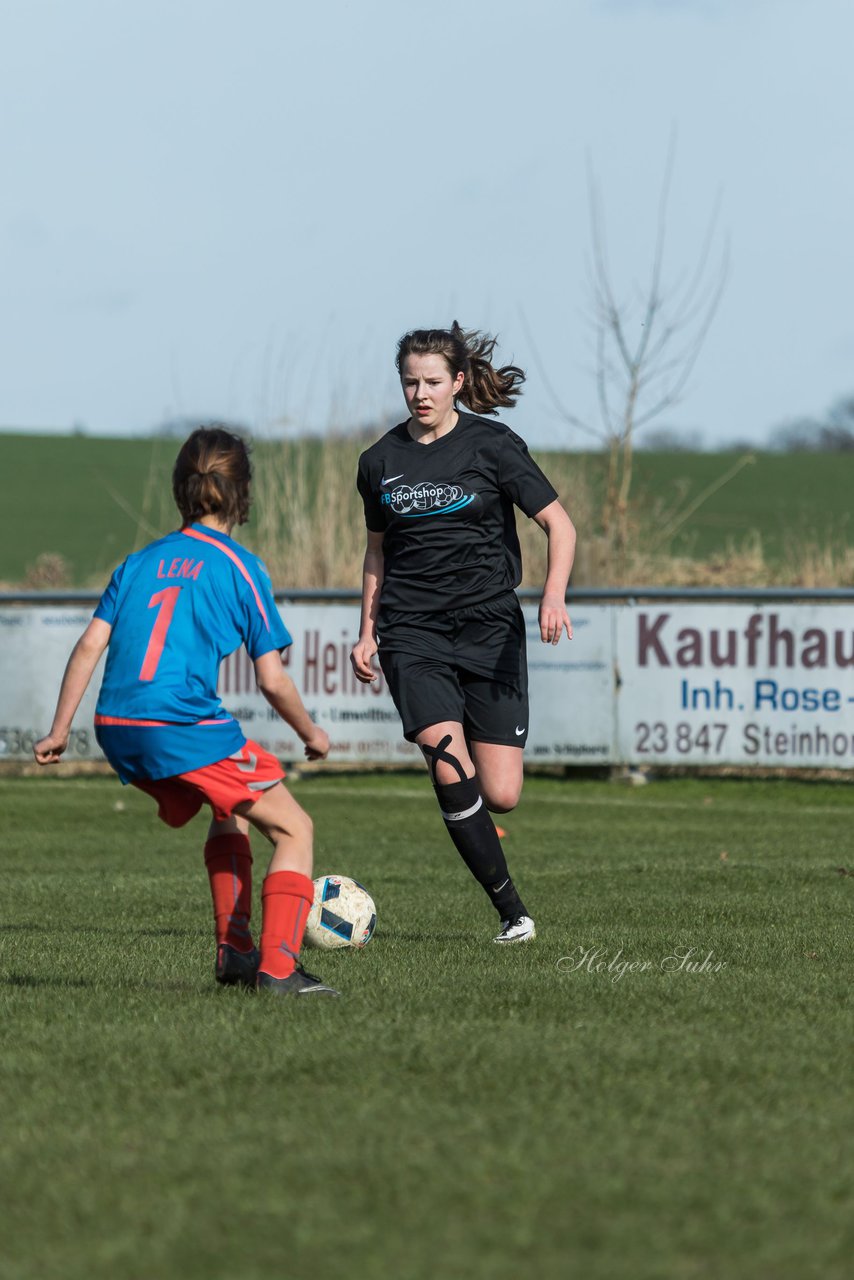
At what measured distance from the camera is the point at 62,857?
10.9 metres

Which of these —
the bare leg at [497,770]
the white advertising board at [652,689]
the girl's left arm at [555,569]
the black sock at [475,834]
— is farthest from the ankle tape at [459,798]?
the white advertising board at [652,689]

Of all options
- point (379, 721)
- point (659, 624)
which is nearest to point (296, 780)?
point (379, 721)

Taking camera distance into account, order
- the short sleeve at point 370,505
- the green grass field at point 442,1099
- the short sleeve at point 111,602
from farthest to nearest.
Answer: the short sleeve at point 370,505
the short sleeve at point 111,602
the green grass field at point 442,1099

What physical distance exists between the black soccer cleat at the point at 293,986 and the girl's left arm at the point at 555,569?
1483 mm

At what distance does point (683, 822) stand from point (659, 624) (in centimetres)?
290

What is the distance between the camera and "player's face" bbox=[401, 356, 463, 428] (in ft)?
21.2

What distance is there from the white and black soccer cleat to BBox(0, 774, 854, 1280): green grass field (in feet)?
0.51

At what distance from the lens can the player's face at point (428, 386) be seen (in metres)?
6.46

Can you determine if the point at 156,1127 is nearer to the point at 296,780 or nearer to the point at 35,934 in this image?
the point at 35,934

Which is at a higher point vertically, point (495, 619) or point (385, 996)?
point (495, 619)

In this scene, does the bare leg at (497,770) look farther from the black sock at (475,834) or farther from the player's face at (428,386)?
the player's face at (428,386)

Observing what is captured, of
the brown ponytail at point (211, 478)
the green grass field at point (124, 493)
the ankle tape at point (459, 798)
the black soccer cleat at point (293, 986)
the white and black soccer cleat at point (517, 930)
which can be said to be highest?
the green grass field at point (124, 493)

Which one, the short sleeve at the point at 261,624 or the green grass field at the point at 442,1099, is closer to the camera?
the green grass field at the point at 442,1099

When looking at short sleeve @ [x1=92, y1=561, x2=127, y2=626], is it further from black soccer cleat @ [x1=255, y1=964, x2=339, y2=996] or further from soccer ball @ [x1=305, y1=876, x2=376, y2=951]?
soccer ball @ [x1=305, y1=876, x2=376, y2=951]
